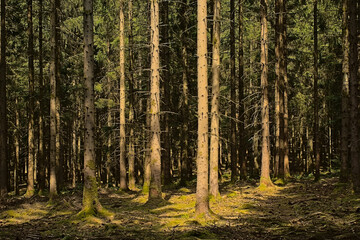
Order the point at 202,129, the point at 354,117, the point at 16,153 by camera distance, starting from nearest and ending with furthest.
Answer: the point at 202,129, the point at 354,117, the point at 16,153

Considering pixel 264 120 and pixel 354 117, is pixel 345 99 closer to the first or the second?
pixel 354 117

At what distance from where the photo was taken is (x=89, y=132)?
12.5m

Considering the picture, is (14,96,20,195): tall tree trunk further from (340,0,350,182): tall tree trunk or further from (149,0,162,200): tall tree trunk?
(340,0,350,182): tall tree trunk

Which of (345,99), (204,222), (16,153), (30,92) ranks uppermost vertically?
(30,92)

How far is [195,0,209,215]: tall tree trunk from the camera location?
1173 cm

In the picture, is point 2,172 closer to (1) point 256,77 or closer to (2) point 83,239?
(2) point 83,239

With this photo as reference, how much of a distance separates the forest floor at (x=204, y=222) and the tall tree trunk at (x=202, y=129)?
0.66m

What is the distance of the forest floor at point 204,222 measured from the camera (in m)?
9.70

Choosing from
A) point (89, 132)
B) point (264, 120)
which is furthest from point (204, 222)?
point (264, 120)

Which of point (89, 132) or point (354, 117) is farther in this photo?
point (354, 117)

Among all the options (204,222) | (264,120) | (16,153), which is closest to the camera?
(204,222)

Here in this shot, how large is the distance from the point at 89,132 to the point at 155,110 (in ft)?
15.7

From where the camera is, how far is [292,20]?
36.2m

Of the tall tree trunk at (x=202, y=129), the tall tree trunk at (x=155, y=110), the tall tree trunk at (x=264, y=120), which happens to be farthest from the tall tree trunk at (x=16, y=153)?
the tall tree trunk at (x=202, y=129)
